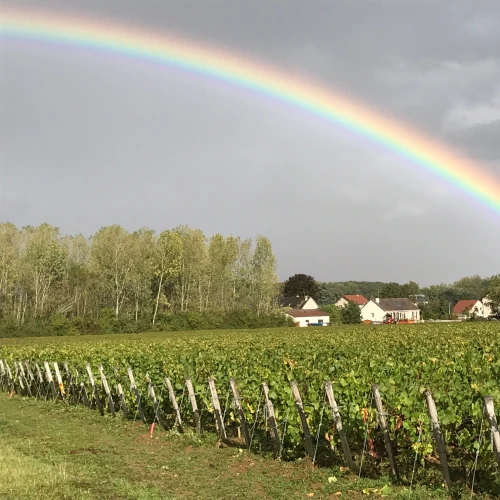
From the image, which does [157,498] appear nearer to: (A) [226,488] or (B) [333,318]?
(A) [226,488]

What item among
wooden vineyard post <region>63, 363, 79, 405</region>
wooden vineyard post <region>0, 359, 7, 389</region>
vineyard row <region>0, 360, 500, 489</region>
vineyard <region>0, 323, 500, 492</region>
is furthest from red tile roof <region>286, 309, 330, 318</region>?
vineyard <region>0, 323, 500, 492</region>

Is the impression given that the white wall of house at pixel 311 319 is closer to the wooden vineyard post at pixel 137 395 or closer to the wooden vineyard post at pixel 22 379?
the wooden vineyard post at pixel 22 379

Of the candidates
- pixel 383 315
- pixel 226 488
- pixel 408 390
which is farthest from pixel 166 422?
pixel 383 315

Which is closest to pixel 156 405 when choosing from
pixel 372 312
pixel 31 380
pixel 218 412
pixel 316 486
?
pixel 218 412

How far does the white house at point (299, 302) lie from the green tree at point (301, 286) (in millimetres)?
3372

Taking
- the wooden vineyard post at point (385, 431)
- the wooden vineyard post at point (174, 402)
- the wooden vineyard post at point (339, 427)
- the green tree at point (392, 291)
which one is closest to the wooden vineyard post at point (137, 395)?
the wooden vineyard post at point (174, 402)

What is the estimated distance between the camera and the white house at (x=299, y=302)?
387ft

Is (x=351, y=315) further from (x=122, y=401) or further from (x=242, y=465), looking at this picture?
(x=242, y=465)

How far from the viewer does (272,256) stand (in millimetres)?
87250

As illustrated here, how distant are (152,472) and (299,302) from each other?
11480cm

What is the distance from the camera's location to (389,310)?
127 metres

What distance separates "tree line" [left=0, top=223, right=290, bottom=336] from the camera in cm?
6825

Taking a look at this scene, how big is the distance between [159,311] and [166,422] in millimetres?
65106

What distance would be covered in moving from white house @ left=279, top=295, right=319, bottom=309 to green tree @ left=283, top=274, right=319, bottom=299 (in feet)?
11.1
